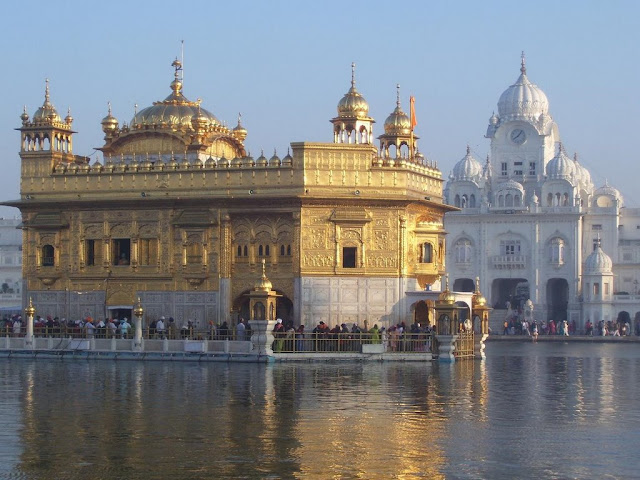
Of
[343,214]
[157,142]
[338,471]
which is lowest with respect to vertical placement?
[338,471]

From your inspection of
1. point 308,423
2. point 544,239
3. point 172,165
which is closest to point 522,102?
point 544,239

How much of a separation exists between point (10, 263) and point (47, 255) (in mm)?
52153

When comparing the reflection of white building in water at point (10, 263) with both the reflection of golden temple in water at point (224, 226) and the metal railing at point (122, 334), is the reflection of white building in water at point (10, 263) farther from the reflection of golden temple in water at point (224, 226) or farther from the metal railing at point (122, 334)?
the metal railing at point (122, 334)

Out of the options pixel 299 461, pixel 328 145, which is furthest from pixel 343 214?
pixel 299 461

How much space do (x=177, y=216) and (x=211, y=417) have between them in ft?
60.0

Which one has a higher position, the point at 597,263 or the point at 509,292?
the point at 597,263

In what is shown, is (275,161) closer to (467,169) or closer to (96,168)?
(96,168)

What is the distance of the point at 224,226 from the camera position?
37500mm

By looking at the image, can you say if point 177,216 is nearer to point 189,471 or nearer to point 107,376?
point 107,376

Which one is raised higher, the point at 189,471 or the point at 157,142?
the point at 157,142

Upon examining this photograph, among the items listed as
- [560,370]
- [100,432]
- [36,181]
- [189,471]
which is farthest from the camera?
[36,181]

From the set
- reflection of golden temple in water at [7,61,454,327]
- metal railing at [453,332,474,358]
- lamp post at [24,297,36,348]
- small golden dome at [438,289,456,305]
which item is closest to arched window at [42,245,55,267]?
reflection of golden temple in water at [7,61,454,327]

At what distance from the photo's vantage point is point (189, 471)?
15.0 meters

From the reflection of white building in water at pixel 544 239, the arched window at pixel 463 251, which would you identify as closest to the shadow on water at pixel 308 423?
the reflection of white building in water at pixel 544 239
